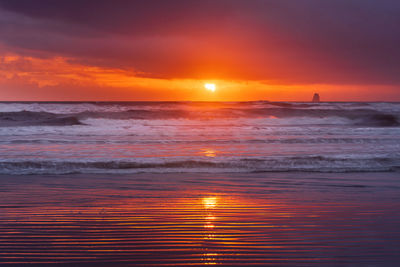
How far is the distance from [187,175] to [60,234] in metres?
3.40

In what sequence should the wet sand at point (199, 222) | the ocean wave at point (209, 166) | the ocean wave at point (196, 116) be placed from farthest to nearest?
the ocean wave at point (196, 116) → the ocean wave at point (209, 166) → the wet sand at point (199, 222)

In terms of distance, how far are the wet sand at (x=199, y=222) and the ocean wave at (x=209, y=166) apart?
86 centimetres

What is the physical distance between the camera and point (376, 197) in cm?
518

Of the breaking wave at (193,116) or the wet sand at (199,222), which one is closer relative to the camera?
the wet sand at (199,222)

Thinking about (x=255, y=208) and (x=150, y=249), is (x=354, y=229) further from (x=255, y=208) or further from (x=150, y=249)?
(x=150, y=249)

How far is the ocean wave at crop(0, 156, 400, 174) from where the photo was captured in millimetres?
7199

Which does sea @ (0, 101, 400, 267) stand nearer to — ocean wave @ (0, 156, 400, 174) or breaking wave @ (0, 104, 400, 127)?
ocean wave @ (0, 156, 400, 174)

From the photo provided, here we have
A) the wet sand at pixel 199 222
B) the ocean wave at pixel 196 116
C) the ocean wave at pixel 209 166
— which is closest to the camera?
the wet sand at pixel 199 222

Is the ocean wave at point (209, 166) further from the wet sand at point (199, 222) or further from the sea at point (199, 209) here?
the wet sand at point (199, 222)

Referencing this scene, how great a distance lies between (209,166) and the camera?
301 inches

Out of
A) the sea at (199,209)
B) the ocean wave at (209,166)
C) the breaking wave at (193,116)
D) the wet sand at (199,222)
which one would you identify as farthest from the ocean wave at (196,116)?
the wet sand at (199,222)

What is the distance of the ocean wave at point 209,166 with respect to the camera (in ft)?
23.6

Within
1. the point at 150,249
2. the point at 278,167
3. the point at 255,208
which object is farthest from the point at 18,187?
the point at 278,167

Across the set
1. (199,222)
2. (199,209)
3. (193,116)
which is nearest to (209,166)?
(199,209)
